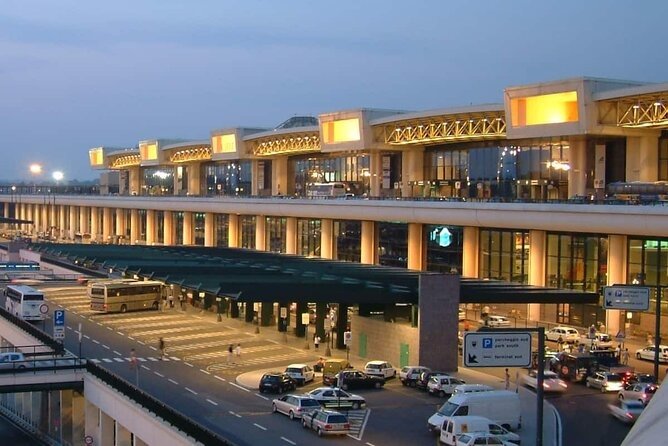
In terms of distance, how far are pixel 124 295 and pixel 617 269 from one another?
86.0 feet

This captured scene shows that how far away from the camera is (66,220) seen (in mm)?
123375

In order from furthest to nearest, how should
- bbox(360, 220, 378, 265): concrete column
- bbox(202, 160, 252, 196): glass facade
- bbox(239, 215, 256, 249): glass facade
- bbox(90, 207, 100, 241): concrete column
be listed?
bbox(90, 207, 100, 241): concrete column < bbox(202, 160, 252, 196): glass facade < bbox(239, 215, 256, 249): glass facade < bbox(360, 220, 378, 265): concrete column

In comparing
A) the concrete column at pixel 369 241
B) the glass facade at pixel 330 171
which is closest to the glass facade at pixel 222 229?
the glass facade at pixel 330 171

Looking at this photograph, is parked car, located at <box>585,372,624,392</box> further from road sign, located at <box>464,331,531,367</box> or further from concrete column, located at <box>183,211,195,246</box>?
concrete column, located at <box>183,211,195,246</box>

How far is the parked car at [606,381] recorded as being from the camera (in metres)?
29.2

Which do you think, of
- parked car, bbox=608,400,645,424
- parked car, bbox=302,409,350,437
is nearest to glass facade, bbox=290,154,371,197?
parked car, bbox=608,400,645,424

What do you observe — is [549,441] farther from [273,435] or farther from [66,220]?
[66,220]

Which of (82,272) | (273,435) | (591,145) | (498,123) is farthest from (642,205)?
(82,272)

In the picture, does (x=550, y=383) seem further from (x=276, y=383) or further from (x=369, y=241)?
(x=369, y=241)

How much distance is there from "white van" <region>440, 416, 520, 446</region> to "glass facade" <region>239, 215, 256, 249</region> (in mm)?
54746

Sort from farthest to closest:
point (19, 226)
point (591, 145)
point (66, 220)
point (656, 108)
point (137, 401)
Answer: point (19, 226) < point (66, 220) < point (591, 145) < point (656, 108) < point (137, 401)

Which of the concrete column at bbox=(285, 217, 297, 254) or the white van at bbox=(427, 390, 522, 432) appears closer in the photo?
the white van at bbox=(427, 390, 522, 432)

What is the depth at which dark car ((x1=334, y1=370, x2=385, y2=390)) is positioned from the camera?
28516 mm

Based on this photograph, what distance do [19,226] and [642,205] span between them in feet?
384
